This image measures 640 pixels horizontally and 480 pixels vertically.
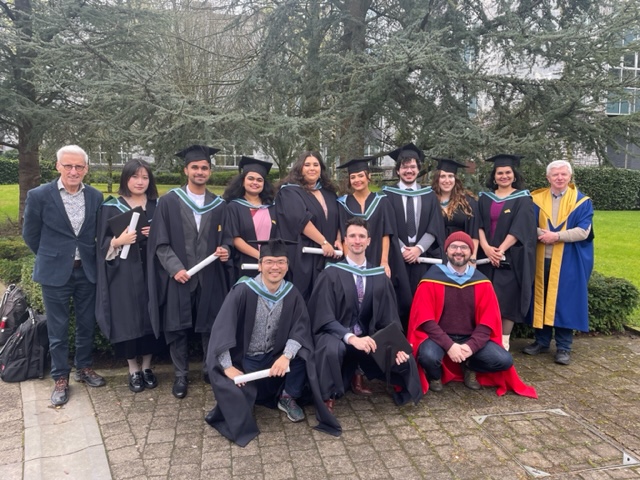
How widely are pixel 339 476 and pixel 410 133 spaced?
4.99m

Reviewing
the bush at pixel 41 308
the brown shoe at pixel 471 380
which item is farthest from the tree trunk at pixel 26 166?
the brown shoe at pixel 471 380

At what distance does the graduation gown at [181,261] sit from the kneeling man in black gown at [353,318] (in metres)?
0.90

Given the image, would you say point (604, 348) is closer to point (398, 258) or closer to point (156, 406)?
point (398, 258)

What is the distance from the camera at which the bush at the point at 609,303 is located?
550 centimetres

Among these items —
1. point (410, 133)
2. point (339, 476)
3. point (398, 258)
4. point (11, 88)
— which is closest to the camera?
point (339, 476)

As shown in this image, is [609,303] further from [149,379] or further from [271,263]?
[149,379]

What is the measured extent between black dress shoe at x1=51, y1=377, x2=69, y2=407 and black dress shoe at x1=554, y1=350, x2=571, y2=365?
435 centimetres

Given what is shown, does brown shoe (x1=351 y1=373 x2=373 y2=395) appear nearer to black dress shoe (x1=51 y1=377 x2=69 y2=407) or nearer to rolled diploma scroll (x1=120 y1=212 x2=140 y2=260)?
rolled diploma scroll (x1=120 y1=212 x2=140 y2=260)

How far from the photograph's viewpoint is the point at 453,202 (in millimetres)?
4629

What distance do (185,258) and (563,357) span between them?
11.9 ft

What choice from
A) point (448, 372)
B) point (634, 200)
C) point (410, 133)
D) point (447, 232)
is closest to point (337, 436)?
point (448, 372)

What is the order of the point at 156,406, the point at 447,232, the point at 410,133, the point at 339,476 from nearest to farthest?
the point at 339,476 < the point at 156,406 < the point at 447,232 < the point at 410,133

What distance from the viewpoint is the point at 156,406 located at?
376 centimetres

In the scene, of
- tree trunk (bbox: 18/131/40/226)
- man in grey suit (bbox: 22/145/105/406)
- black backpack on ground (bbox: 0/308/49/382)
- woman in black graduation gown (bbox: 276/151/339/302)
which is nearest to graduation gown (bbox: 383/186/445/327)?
woman in black graduation gown (bbox: 276/151/339/302)
